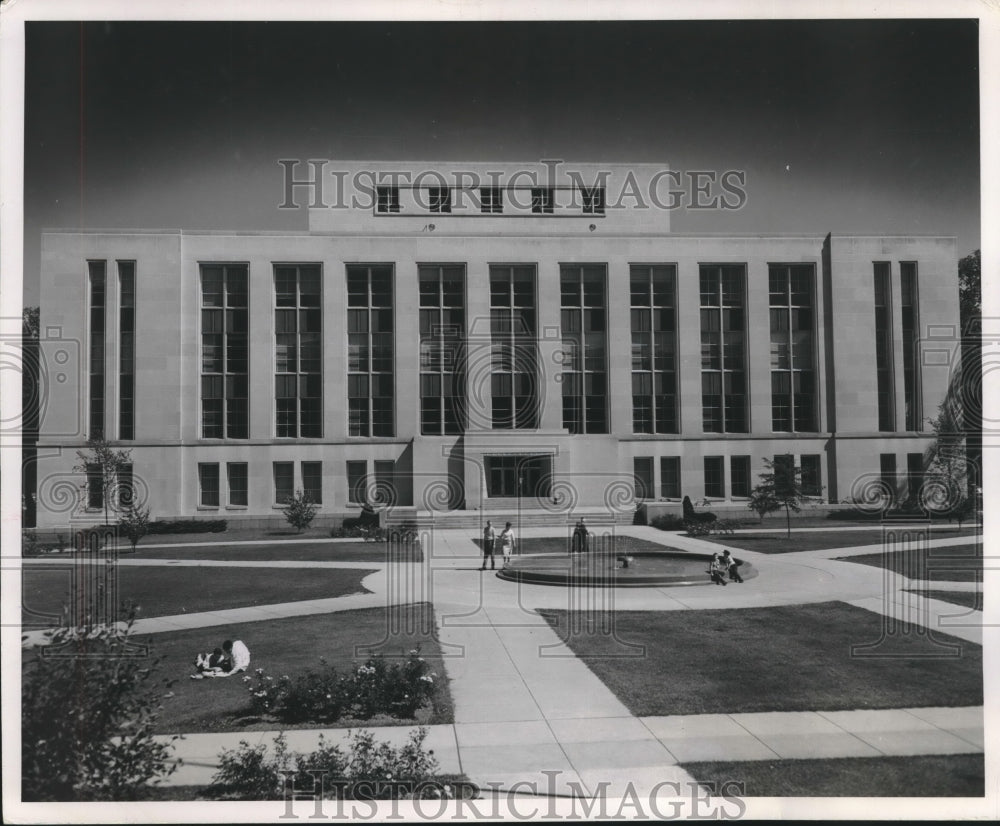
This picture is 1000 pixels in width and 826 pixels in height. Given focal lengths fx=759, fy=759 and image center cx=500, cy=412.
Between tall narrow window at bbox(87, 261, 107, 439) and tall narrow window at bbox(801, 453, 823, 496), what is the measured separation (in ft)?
115

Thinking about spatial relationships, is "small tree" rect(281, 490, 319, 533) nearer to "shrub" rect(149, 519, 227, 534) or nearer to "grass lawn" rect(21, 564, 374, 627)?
"shrub" rect(149, 519, 227, 534)

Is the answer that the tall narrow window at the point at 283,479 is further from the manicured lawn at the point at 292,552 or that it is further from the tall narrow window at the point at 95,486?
the manicured lawn at the point at 292,552

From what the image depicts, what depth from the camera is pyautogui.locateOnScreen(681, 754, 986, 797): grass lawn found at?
8477 mm

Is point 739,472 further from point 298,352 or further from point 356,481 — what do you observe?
point 298,352

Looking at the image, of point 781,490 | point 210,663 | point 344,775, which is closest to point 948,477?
point 781,490

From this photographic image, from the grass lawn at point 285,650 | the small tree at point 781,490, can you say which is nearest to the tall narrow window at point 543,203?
the small tree at point 781,490

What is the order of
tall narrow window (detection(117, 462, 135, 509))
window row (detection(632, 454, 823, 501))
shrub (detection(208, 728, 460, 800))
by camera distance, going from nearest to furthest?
shrub (detection(208, 728, 460, 800)) < tall narrow window (detection(117, 462, 135, 509)) < window row (detection(632, 454, 823, 501))

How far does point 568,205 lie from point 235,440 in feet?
70.8

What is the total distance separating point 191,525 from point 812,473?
31.5m

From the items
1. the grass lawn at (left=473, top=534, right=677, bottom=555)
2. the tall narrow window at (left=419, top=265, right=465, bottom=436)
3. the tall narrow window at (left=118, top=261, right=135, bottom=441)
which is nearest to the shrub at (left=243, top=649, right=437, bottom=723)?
the grass lawn at (left=473, top=534, right=677, bottom=555)

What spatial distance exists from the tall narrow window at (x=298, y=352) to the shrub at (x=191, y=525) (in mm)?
6309

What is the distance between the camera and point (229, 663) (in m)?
12.7

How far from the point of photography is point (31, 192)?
1006cm

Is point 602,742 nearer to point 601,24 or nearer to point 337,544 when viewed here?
point 601,24
